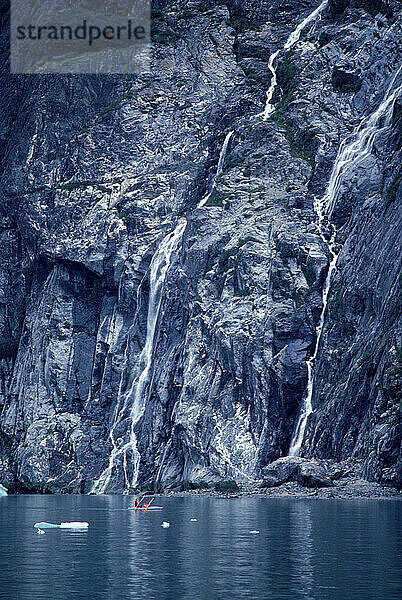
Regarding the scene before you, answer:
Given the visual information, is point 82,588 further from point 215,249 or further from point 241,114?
point 241,114

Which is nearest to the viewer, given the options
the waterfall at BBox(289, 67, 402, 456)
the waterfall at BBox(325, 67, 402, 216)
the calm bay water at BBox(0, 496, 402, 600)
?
the calm bay water at BBox(0, 496, 402, 600)

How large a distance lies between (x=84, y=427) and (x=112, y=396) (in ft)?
15.5

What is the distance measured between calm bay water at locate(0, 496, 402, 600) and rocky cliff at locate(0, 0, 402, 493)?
60.0 feet

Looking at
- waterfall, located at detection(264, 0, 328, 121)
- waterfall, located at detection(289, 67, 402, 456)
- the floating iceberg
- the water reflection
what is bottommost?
the floating iceberg

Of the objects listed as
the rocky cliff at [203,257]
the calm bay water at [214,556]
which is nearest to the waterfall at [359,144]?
the rocky cliff at [203,257]

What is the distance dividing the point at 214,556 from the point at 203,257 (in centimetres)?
6155

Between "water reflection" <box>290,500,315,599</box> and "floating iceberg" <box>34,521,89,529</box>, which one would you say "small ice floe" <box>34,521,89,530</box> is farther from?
"water reflection" <box>290,500,315,599</box>

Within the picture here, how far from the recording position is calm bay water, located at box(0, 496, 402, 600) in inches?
1048

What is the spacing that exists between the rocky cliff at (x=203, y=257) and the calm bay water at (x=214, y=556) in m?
18.3

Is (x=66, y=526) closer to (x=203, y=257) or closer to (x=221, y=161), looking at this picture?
(x=203, y=257)
